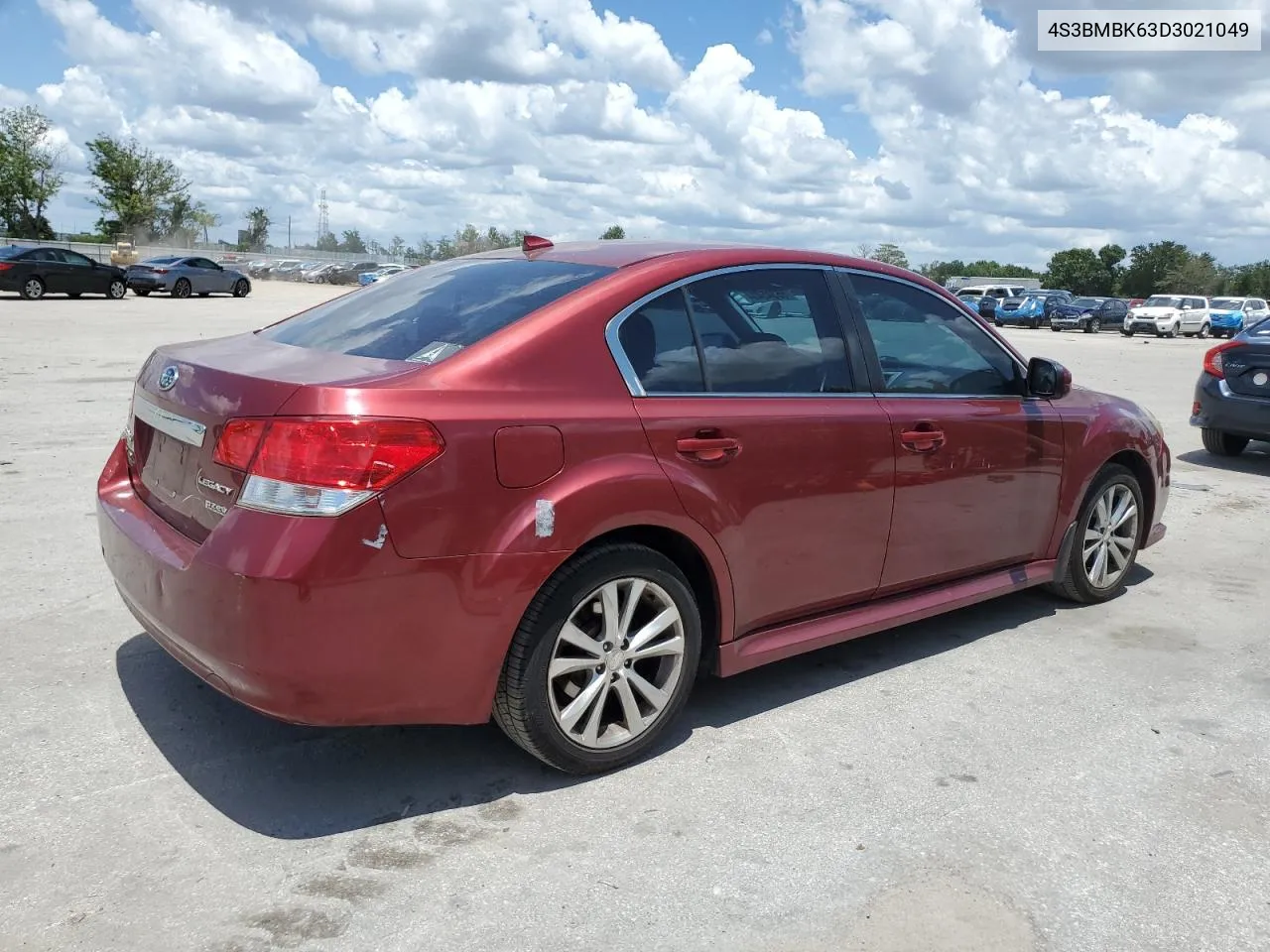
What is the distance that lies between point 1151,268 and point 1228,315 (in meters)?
60.5

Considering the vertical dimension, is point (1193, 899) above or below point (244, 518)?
below

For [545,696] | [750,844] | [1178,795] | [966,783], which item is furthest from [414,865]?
[1178,795]

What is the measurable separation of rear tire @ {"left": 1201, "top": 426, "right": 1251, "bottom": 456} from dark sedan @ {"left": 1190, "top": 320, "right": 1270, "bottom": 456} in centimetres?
18

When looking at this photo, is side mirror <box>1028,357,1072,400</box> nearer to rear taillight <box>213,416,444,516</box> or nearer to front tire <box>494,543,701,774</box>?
front tire <box>494,543,701,774</box>

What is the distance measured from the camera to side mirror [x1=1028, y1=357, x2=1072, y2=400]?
4.68 meters

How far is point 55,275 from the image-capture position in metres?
29.8

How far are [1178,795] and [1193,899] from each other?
64 centimetres

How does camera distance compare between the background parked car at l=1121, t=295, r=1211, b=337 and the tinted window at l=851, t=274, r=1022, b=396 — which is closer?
the tinted window at l=851, t=274, r=1022, b=396

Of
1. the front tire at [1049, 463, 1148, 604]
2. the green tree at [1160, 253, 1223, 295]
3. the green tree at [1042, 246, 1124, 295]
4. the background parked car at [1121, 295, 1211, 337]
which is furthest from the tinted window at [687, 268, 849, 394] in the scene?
the green tree at [1042, 246, 1124, 295]

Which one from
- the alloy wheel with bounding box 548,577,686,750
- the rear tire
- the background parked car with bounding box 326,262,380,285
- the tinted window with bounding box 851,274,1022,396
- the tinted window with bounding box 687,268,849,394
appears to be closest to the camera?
the alloy wheel with bounding box 548,577,686,750

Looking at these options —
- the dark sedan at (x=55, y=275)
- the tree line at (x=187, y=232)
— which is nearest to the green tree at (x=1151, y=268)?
the tree line at (x=187, y=232)

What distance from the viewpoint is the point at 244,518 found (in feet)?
9.37

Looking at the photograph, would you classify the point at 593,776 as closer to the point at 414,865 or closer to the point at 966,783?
the point at 414,865

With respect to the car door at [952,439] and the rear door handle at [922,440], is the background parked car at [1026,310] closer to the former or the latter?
the car door at [952,439]
